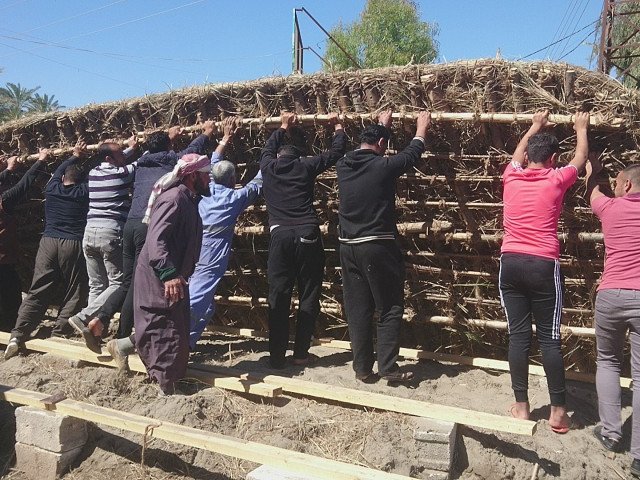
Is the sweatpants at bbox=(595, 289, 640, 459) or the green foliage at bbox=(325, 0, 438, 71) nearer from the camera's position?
the sweatpants at bbox=(595, 289, 640, 459)

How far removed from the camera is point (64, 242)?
6.06m

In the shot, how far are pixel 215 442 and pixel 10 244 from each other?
3.91m

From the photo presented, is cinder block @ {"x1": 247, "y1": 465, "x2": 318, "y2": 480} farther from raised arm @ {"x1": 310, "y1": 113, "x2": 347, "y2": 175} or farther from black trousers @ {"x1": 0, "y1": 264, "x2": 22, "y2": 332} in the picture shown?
black trousers @ {"x1": 0, "y1": 264, "x2": 22, "y2": 332}

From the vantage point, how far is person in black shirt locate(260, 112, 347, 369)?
4859mm

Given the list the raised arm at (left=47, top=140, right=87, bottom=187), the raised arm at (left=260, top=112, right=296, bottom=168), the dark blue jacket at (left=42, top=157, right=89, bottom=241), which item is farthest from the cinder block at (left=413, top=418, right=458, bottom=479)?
the raised arm at (left=47, top=140, right=87, bottom=187)

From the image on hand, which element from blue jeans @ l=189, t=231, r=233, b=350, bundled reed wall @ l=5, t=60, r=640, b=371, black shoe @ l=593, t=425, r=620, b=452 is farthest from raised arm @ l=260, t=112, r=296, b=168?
black shoe @ l=593, t=425, r=620, b=452

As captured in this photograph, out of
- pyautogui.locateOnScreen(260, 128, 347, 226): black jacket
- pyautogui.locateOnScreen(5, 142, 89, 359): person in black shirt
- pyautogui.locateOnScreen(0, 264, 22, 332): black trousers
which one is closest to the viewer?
pyautogui.locateOnScreen(260, 128, 347, 226): black jacket

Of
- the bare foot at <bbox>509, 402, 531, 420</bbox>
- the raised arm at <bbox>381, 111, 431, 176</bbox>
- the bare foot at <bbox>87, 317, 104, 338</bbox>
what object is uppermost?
the raised arm at <bbox>381, 111, 431, 176</bbox>

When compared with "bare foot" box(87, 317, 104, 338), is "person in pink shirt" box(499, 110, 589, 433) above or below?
above

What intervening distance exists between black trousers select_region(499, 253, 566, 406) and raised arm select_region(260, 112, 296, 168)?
2014mm

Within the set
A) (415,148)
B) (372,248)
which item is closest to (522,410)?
(372,248)

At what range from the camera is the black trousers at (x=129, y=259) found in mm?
5172

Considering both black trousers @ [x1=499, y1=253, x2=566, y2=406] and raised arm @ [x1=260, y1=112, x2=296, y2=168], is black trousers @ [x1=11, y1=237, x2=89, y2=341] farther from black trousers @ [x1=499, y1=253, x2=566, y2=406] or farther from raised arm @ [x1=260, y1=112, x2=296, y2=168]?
black trousers @ [x1=499, y1=253, x2=566, y2=406]

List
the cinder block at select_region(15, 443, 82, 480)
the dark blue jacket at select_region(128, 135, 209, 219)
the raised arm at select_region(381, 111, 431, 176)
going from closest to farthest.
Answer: the cinder block at select_region(15, 443, 82, 480) → the raised arm at select_region(381, 111, 431, 176) → the dark blue jacket at select_region(128, 135, 209, 219)
